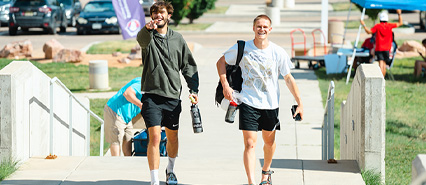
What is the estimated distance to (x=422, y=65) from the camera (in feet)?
58.6

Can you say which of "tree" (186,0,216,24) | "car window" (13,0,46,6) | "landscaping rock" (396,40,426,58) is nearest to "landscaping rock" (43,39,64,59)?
"car window" (13,0,46,6)

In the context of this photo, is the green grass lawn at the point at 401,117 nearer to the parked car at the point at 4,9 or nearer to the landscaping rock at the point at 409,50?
the landscaping rock at the point at 409,50

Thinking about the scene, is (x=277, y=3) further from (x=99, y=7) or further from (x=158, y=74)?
(x=158, y=74)

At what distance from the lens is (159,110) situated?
6.95 m

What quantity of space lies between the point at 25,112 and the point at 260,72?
269cm

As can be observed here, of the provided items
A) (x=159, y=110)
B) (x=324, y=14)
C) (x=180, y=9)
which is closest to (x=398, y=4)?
(x=324, y=14)

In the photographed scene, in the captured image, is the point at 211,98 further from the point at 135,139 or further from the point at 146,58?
the point at 146,58

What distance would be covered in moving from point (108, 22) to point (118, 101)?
20610 millimetres

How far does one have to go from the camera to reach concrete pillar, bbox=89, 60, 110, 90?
1686 centimetres

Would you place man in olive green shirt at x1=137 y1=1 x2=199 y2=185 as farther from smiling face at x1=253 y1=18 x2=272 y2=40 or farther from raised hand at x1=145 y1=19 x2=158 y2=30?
smiling face at x1=253 y1=18 x2=272 y2=40

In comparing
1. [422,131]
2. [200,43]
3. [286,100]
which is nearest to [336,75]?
[286,100]

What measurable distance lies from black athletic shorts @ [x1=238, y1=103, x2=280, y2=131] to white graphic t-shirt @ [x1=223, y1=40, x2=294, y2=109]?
5 cm

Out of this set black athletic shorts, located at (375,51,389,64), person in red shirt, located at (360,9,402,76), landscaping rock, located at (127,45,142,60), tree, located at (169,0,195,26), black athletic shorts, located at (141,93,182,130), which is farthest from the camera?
tree, located at (169,0,195,26)

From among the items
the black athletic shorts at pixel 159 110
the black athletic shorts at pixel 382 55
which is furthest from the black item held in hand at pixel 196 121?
the black athletic shorts at pixel 382 55
